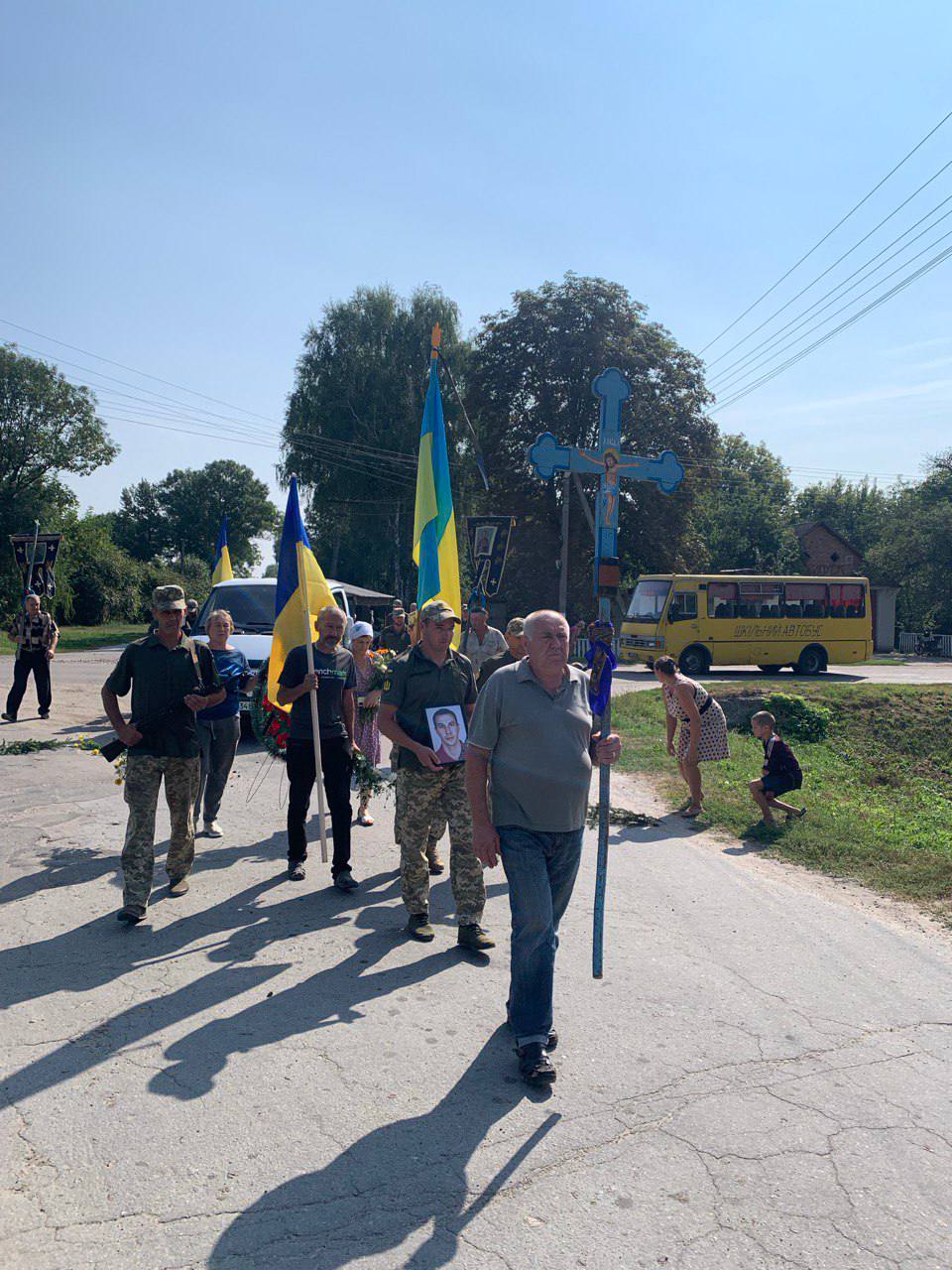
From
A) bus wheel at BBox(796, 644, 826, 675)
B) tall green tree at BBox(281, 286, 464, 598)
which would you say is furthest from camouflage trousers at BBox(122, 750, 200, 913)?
tall green tree at BBox(281, 286, 464, 598)

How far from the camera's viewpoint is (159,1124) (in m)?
3.48

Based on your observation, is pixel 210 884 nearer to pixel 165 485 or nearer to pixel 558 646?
pixel 558 646

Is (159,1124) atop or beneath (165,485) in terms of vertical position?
beneath

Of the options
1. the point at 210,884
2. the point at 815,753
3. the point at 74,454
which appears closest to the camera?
the point at 210,884

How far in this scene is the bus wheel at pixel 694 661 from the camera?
2761 cm

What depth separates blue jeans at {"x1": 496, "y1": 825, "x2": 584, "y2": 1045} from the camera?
3996mm

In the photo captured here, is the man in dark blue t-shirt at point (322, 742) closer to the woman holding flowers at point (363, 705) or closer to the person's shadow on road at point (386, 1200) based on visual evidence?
the woman holding flowers at point (363, 705)

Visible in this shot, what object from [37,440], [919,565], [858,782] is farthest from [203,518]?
[858,782]

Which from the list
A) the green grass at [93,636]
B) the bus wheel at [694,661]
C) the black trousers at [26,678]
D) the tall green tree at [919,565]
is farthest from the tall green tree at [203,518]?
the black trousers at [26,678]

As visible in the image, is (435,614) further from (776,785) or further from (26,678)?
(26,678)

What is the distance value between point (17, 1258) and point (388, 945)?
2737mm

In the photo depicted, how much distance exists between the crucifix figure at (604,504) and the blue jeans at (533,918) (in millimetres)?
396

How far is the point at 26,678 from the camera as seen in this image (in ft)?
47.7

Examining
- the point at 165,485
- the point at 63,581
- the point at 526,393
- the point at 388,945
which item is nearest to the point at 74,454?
the point at 63,581
